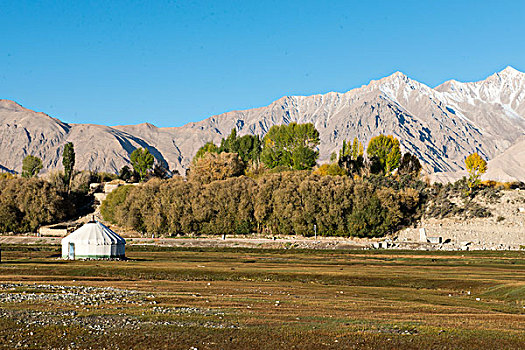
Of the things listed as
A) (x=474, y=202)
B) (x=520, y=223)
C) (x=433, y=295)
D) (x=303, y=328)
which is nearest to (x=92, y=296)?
(x=303, y=328)

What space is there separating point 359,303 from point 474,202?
327 feet

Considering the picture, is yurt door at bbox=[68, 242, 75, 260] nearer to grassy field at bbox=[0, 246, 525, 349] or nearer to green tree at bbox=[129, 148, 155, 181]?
grassy field at bbox=[0, 246, 525, 349]

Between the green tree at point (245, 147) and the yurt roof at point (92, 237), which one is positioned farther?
the green tree at point (245, 147)

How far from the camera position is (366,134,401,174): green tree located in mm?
156125

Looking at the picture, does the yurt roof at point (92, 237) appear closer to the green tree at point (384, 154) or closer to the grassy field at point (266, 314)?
the grassy field at point (266, 314)

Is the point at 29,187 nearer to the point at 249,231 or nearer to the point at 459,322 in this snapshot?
the point at 249,231

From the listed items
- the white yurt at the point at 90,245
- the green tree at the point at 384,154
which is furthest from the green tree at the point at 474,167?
the white yurt at the point at 90,245

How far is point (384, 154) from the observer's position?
514 ft

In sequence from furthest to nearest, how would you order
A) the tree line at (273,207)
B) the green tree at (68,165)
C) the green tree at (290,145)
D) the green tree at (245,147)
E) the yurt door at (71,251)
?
1. the green tree at (245,147)
2. the green tree at (68,165)
3. the green tree at (290,145)
4. the tree line at (273,207)
5. the yurt door at (71,251)

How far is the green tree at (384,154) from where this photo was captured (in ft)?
512

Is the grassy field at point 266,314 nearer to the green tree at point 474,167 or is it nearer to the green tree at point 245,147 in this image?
the green tree at point 474,167

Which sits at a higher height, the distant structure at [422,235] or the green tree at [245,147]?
the green tree at [245,147]

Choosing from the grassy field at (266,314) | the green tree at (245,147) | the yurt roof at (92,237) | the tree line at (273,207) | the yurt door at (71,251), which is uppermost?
the green tree at (245,147)

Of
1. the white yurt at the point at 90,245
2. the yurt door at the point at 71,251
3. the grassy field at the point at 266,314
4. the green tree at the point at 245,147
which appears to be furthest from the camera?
the green tree at the point at 245,147
